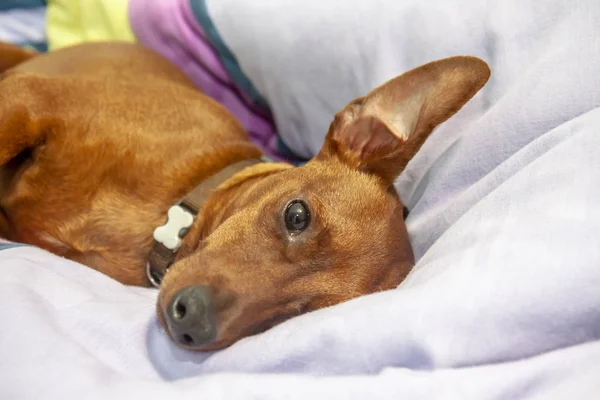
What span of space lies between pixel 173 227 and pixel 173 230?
0.01m

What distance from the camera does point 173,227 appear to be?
190cm

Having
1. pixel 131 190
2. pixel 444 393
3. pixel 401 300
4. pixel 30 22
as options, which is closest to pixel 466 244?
pixel 401 300

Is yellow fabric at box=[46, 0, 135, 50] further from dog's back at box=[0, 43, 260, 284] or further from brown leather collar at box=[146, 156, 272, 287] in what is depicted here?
brown leather collar at box=[146, 156, 272, 287]

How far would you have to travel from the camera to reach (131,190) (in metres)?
1.97

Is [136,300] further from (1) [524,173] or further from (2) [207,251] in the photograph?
(1) [524,173]

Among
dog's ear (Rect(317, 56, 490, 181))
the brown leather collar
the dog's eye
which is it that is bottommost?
the brown leather collar

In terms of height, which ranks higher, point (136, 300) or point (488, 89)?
point (488, 89)

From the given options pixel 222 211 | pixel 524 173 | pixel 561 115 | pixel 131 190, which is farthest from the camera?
pixel 131 190

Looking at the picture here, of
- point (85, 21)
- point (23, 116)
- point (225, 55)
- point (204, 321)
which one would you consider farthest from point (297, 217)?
point (85, 21)

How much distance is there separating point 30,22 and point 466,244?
8.60ft

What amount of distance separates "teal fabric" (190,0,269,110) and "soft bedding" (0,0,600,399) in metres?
1.07

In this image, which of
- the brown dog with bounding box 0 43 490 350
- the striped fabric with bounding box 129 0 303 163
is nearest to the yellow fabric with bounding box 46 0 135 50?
the striped fabric with bounding box 129 0 303 163

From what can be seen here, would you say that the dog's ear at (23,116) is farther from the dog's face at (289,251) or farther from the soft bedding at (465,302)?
the dog's face at (289,251)

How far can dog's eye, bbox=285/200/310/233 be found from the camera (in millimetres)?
1619
